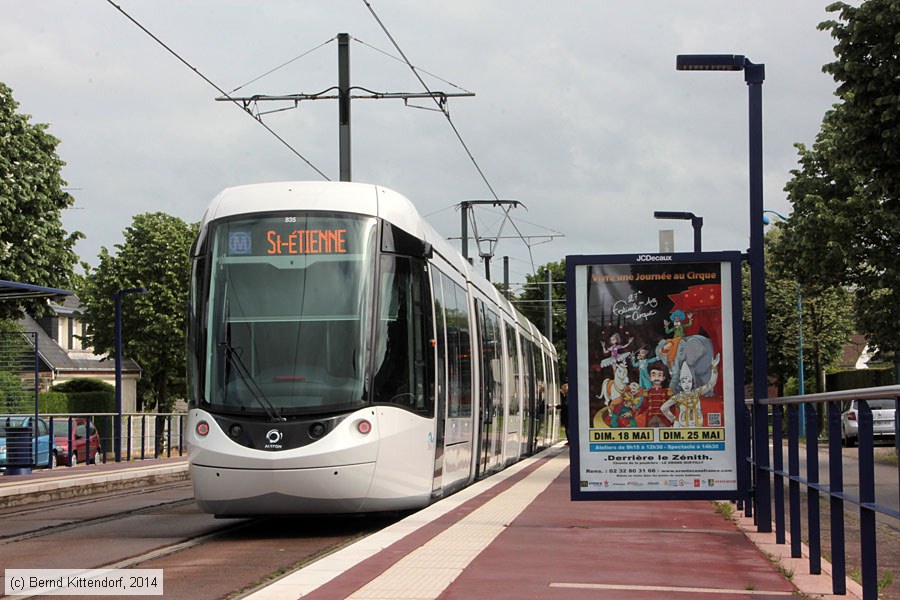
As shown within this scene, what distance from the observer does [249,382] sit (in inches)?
485

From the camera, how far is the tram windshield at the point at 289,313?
1227cm

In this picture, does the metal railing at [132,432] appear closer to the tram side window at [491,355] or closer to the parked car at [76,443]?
the parked car at [76,443]

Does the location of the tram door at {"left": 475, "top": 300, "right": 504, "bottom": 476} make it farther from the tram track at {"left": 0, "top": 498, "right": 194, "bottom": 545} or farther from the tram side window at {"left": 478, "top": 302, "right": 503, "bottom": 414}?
the tram track at {"left": 0, "top": 498, "right": 194, "bottom": 545}

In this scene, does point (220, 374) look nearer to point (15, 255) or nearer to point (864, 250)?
point (15, 255)

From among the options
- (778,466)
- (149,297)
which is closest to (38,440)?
(778,466)

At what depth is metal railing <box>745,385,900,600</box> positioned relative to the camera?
6.63 m

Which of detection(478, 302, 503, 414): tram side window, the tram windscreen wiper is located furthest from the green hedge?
the tram windscreen wiper

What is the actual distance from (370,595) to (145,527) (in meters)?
7.65

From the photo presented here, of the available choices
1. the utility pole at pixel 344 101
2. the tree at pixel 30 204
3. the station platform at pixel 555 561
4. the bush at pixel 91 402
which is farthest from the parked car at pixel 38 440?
the bush at pixel 91 402

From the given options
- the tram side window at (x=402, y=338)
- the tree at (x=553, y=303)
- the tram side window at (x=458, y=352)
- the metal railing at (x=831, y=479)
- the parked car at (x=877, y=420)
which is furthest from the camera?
the tree at (x=553, y=303)

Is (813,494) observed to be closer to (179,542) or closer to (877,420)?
(877,420)

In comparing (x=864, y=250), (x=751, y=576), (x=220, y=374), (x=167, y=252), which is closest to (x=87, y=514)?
(x=220, y=374)

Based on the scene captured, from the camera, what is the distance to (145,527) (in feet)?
46.6

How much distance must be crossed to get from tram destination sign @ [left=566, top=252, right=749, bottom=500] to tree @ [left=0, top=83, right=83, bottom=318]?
1966 centimetres
